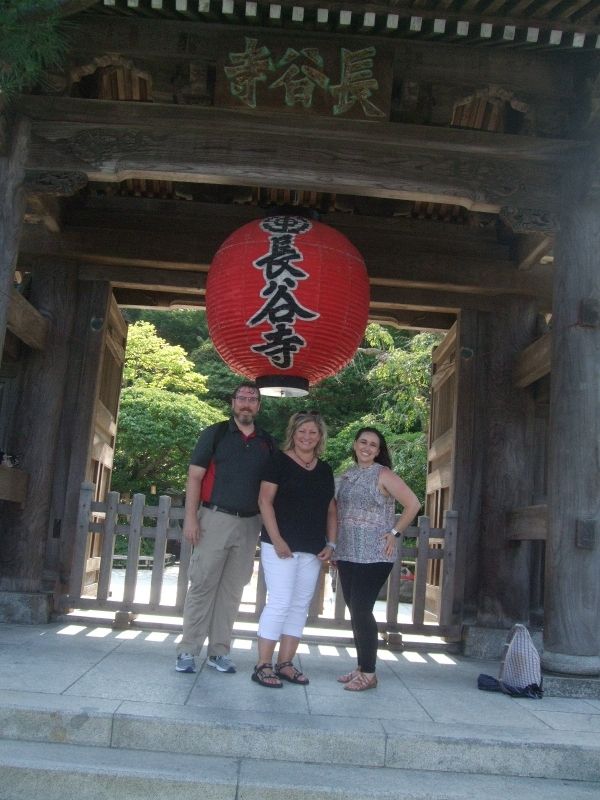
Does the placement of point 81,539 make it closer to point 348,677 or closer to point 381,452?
point 348,677

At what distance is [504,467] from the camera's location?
7.32 meters

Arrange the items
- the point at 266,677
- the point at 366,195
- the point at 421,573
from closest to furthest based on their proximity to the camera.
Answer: the point at 266,677 < the point at 366,195 < the point at 421,573

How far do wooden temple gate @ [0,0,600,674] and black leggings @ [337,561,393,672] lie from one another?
1.26 m

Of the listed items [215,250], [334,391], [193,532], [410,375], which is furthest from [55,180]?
[334,391]

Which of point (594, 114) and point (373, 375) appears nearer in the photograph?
point (594, 114)

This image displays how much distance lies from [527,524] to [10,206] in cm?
474

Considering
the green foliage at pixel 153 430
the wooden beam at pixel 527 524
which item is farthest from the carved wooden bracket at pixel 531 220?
the green foliage at pixel 153 430

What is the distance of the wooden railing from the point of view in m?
6.77

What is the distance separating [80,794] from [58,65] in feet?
15.1

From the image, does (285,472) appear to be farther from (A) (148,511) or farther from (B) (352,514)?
(A) (148,511)

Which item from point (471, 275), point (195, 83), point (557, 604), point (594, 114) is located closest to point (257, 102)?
point (195, 83)

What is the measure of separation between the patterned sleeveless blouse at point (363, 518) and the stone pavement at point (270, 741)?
2.78 feet

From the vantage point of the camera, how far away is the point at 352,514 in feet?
16.6

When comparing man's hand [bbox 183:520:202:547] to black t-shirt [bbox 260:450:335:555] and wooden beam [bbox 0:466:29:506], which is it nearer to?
black t-shirt [bbox 260:450:335:555]
